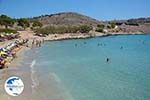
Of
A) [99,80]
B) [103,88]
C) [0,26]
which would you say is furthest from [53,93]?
[0,26]

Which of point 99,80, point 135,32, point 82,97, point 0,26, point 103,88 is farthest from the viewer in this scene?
point 135,32

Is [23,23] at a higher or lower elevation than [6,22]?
lower

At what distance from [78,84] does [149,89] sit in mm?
7100

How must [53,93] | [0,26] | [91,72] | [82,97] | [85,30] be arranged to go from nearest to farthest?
[82,97], [53,93], [91,72], [0,26], [85,30]

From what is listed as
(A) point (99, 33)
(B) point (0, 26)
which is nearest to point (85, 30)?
(A) point (99, 33)

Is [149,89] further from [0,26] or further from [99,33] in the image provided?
[99,33]

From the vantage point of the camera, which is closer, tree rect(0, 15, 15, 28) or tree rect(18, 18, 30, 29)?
tree rect(0, 15, 15, 28)

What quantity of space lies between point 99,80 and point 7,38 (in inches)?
2354

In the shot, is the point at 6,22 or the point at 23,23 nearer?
the point at 6,22

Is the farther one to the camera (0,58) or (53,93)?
(0,58)

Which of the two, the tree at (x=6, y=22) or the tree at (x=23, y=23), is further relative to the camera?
the tree at (x=23, y=23)

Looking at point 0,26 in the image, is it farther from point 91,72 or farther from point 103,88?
point 103,88

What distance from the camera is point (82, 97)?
25.8 metres

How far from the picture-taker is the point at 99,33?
15500 cm
